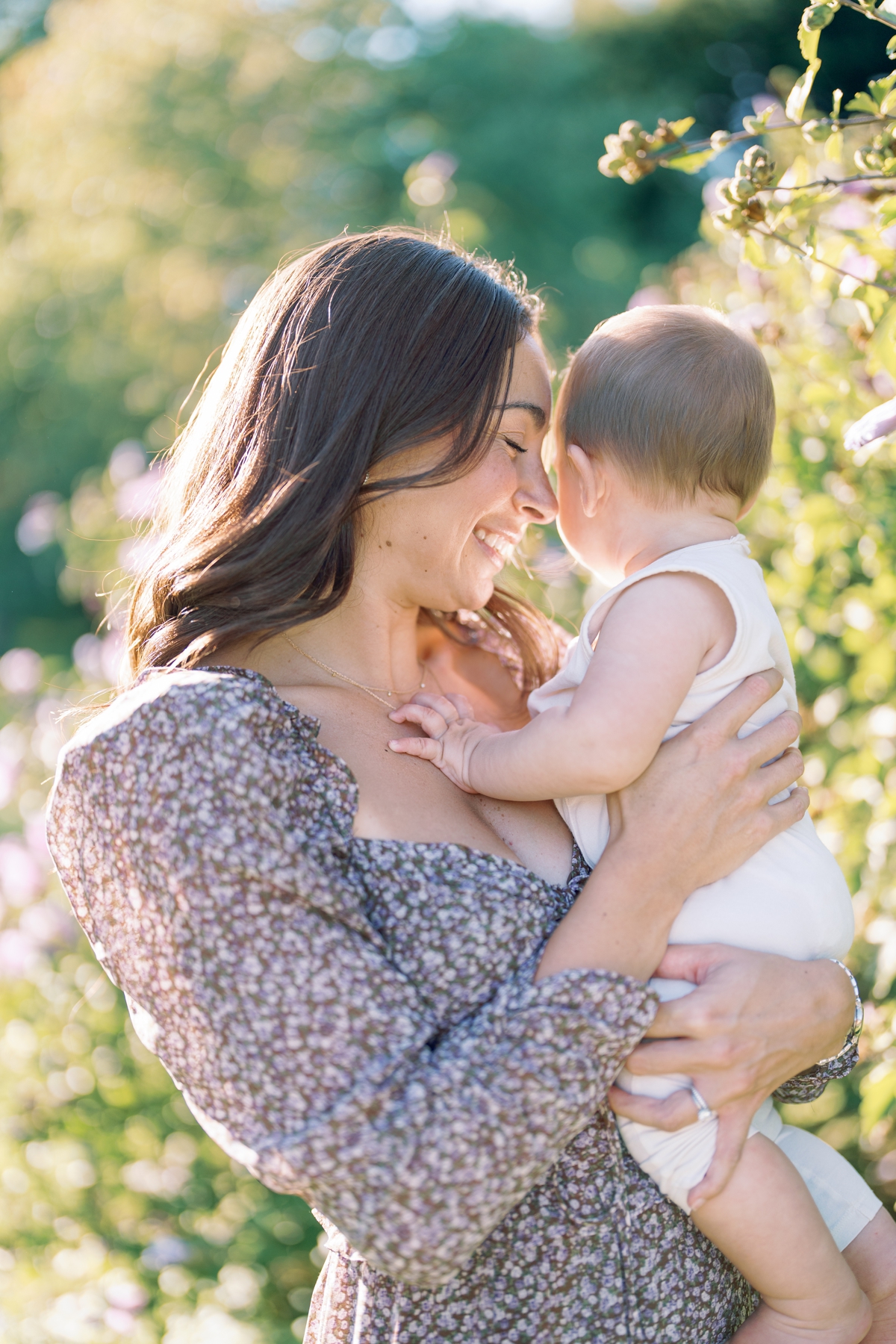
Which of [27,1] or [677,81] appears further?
[27,1]

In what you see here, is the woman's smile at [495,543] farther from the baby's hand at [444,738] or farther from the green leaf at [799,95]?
the green leaf at [799,95]

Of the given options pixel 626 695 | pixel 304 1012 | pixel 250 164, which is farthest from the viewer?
pixel 250 164

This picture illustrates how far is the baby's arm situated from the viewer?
1.38 metres

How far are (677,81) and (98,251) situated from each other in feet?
23.7

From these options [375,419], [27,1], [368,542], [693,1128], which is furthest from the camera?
[27,1]

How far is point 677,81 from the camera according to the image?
1253 centimetres

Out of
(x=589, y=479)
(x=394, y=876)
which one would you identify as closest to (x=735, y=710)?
(x=589, y=479)

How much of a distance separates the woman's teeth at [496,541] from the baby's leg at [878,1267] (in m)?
1.17

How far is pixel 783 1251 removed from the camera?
4.38 ft

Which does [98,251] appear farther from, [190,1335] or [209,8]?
[190,1335]

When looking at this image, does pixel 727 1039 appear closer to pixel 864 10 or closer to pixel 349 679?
pixel 349 679

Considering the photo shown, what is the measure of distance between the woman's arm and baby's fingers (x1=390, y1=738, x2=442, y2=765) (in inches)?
12.7

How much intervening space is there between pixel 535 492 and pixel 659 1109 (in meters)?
0.94

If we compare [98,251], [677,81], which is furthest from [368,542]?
[677,81]
